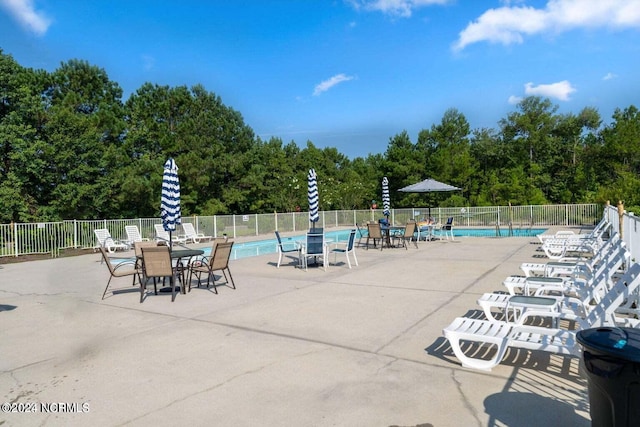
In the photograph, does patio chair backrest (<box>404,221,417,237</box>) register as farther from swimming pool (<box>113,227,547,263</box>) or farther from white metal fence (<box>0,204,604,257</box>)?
swimming pool (<box>113,227,547,263</box>)

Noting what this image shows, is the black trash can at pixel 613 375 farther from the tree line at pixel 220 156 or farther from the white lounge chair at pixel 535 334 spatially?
the tree line at pixel 220 156

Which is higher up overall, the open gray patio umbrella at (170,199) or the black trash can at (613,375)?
the open gray patio umbrella at (170,199)

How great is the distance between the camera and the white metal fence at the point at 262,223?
50.4 ft

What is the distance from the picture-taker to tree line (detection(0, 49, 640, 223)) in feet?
71.5

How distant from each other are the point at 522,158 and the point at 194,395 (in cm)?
4022

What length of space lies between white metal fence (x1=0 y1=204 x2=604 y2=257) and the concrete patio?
8.79 metres

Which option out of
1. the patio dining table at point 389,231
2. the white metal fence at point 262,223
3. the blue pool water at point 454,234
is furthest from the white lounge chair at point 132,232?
the patio dining table at point 389,231

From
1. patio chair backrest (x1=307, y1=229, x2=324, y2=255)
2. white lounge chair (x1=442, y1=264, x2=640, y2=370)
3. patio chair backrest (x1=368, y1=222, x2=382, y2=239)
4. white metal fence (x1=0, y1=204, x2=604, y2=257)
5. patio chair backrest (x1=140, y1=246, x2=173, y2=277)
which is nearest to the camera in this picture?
white lounge chair (x1=442, y1=264, x2=640, y2=370)

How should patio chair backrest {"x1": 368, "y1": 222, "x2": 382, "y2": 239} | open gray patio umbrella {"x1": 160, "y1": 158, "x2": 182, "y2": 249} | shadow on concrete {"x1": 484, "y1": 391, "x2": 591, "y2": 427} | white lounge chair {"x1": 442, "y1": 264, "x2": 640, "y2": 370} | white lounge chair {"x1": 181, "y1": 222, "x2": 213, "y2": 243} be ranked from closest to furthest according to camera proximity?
1. shadow on concrete {"x1": 484, "y1": 391, "x2": 591, "y2": 427}
2. white lounge chair {"x1": 442, "y1": 264, "x2": 640, "y2": 370}
3. open gray patio umbrella {"x1": 160, "y1": 158, "x2": 182, "y2": 249}
4. patio chair backrest {"x1": 368, "y1": 222, "x2": 382, "y2": 239}
5. white lounge chair {"x1": 181, "y1": 222, "x2": 213, "y2": 243}

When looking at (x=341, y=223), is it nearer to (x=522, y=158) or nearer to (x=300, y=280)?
(x=522, y=158)

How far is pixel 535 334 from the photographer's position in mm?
3893

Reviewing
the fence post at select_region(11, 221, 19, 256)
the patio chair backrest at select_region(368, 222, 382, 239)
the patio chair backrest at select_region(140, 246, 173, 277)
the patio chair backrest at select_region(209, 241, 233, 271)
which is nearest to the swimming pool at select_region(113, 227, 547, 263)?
the patio chair backrest at select_region(368, 222, 382, 239)

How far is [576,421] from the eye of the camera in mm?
2850

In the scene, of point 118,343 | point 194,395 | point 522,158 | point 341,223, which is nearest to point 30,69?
point 341,223
